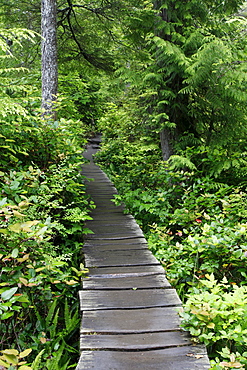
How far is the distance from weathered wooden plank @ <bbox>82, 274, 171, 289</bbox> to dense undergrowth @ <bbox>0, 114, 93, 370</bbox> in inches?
A: 6.8

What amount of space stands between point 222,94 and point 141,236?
3257 mm

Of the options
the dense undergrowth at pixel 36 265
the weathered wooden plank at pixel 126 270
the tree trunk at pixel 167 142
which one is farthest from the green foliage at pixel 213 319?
the tree trunk at pixel 167 142

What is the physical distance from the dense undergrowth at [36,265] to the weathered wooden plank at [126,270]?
0.65 ft

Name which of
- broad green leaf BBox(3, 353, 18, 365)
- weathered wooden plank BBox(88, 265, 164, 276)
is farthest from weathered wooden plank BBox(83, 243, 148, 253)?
broad green leaf BBox(3, 353, 18, 365)

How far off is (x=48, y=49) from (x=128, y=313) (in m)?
5.77

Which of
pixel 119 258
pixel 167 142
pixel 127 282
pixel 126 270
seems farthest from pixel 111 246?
pixel 167 142

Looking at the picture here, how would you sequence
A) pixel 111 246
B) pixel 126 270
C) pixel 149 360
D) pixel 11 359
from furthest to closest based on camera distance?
pixel 111 246, pixel 126 270, pixel 149 360, pixel 11 359

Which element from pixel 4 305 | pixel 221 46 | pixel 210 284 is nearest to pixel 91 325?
pixel 4 305

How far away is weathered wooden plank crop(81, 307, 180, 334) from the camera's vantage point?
273 cm

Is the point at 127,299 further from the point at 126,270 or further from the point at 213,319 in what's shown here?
the point at 213,319

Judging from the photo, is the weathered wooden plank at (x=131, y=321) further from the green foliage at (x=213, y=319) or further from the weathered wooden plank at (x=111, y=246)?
the weathered wooden plank at (x=111, y=246)

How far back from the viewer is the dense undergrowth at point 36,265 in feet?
8.74

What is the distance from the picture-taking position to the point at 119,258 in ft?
13.4

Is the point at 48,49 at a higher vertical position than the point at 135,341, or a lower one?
higher
